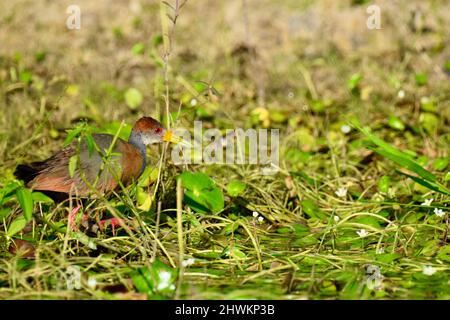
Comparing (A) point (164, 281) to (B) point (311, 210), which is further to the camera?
(B) point (311, 210)

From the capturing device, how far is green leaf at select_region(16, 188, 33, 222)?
93.4 inches

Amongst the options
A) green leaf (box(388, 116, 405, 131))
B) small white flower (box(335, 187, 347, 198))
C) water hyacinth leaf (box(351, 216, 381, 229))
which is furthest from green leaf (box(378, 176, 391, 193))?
green leaf (box(388, 116, 405, 131))

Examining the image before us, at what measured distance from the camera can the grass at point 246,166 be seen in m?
2.62

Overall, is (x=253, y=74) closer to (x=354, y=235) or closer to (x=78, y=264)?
(x=354, y=235)

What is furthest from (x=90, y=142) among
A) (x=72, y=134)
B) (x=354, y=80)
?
(x=354, y=80)

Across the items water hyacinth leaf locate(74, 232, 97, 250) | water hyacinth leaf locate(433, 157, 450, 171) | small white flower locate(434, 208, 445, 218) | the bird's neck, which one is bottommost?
water hyacinth leaf locate(74, 232, 97, 250)

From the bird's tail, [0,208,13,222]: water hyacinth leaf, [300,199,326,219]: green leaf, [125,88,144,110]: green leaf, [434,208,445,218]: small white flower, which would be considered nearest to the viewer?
[0,208,13,222]: water hyacinth leaf

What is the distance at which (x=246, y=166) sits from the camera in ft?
13.3

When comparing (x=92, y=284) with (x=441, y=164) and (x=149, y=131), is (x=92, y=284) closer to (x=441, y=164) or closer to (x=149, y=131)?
(x=149, y=131)

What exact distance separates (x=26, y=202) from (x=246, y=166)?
1.81 metres

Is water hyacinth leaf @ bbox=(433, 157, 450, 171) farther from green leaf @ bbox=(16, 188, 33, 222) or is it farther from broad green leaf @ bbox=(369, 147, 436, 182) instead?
green leaf @ bbox=(16, 188, 33, 222)

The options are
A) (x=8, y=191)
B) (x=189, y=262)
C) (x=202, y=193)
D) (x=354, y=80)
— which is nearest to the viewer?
(x=8, y=191)

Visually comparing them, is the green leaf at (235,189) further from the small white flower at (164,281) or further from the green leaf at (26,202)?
the green leaf at (26,202)

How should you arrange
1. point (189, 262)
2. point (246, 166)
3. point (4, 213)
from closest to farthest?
1. point (189, 262)
2. point (4, 213)
3. point (246, 166)
